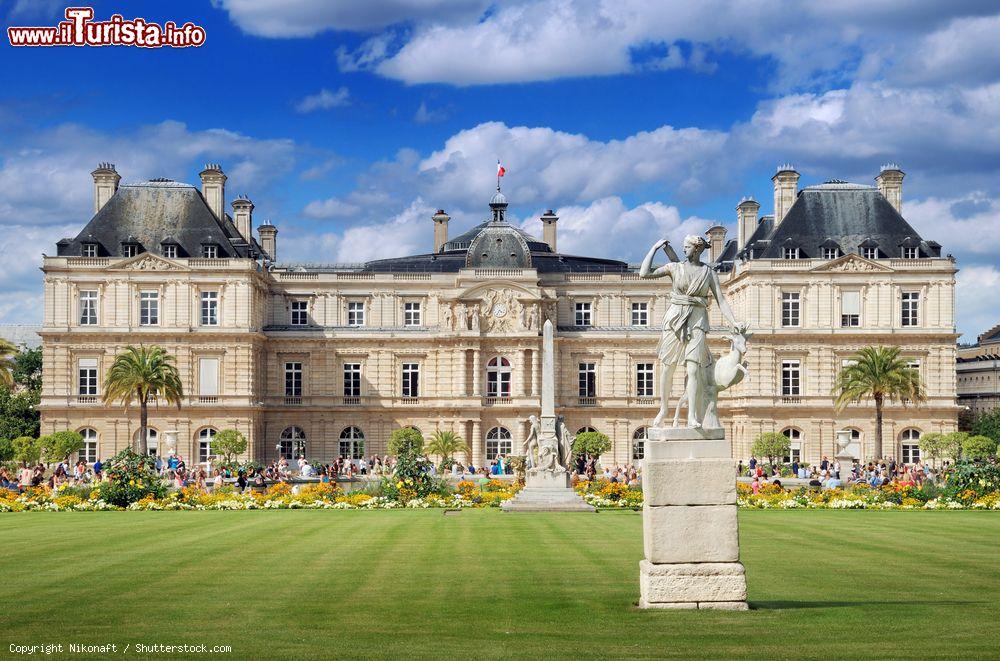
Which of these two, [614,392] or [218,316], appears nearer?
[218,316]

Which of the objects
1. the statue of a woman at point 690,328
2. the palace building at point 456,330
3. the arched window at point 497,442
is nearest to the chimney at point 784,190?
the palace building at point 456,330

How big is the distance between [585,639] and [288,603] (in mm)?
4811

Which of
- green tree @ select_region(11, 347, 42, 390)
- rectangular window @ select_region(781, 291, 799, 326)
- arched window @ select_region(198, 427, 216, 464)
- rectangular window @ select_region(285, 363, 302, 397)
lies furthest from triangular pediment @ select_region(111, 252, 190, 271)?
rectangular window @ select_region(781, 291, 799, 326)

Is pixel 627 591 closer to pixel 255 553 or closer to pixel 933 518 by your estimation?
pixel 255 553

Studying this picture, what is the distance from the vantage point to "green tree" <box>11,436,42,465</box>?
68.6 meters

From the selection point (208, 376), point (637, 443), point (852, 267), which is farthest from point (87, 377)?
point (852, 267)

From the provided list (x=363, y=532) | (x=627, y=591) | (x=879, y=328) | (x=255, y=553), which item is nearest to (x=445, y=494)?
(x=363, y=532)

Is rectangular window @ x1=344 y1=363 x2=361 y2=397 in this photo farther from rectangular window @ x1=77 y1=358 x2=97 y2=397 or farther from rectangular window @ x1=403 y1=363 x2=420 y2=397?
rectangular window @ x1=77 y1=358 x2=97 y2=397

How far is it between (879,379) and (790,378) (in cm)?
912

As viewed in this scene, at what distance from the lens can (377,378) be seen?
83125 mm

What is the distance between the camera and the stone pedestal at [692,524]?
17469mm

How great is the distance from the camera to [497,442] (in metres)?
81.4

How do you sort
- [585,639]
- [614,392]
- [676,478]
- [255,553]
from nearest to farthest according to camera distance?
[585,639] → [676,478] → [255,553] → [614,392]

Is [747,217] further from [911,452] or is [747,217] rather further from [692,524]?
[692,524]
